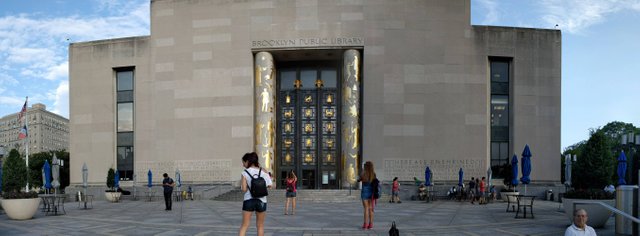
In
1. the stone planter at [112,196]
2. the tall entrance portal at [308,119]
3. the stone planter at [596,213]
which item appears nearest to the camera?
the stone planter at [596,213]

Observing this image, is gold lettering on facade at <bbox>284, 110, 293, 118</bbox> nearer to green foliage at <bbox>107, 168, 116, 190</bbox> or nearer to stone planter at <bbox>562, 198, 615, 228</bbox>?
green foliage at <bbox>107, 168, 116, 190</bbox>

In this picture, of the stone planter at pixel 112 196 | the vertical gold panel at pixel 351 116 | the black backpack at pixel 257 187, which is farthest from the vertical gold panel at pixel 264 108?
the black backpack at pixel 257 187

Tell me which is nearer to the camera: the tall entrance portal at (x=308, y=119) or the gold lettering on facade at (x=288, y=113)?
the tall entrance portal at (x=308, y=119)

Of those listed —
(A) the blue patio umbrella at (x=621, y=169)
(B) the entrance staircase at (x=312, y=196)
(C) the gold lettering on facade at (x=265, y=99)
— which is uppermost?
(C) the gold lettering on facade at (x=265, y=99)

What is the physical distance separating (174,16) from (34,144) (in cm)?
12617

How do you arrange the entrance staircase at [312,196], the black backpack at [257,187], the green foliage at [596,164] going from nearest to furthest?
the black backpack at [257,187]
the entrance staircase at [312,196]
the green foliage at [596,164]

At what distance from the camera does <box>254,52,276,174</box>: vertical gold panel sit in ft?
131

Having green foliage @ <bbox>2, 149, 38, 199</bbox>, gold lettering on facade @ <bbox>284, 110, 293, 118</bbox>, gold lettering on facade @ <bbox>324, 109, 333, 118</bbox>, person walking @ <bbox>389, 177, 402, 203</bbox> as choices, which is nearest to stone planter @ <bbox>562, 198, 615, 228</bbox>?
person walking @ <bbox>389, 177, 402, 203</bbox>

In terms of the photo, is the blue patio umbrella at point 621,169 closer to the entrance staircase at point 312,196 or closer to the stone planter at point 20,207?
the entrance staircase at point 312,196

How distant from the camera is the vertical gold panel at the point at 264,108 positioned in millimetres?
40000

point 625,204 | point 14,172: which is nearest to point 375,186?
point 625,204

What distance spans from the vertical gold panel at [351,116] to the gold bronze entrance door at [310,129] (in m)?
3.32

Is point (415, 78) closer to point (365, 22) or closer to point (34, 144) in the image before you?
point (365, 22)

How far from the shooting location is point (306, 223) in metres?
16.7
